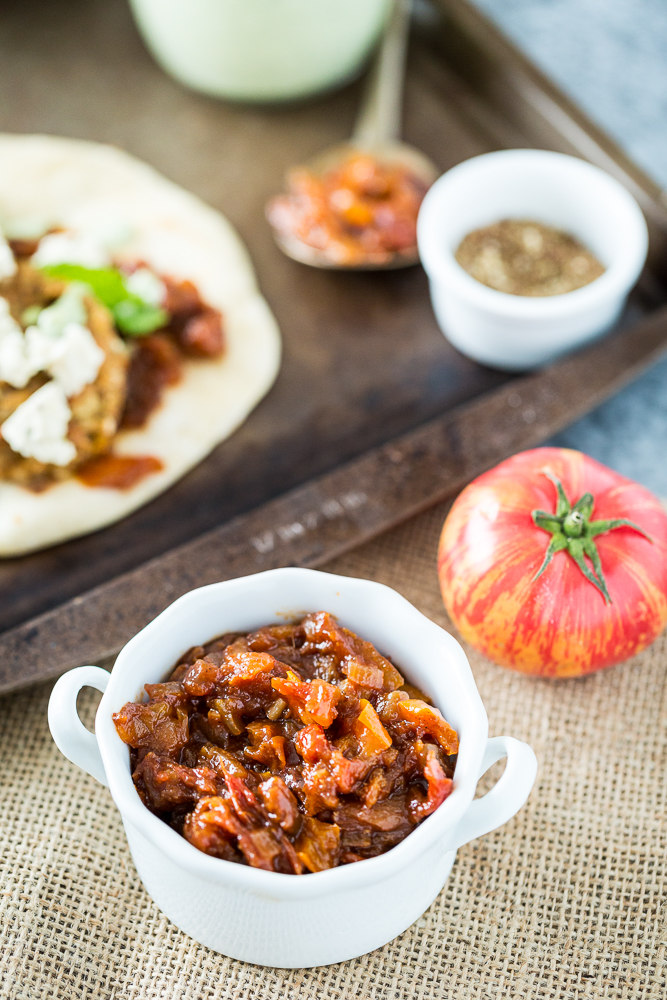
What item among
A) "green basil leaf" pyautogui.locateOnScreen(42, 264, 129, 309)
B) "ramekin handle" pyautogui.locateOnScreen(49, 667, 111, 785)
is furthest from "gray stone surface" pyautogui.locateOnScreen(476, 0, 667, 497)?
"ramekin handle" pyautogui.locateOnScreen(49, 667, 111, 785)

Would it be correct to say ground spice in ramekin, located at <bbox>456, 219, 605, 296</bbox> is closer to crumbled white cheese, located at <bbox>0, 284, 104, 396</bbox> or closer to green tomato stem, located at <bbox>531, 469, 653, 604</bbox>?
green tomato stem, located at <bbox>531, 469, 653, 604</bbox>

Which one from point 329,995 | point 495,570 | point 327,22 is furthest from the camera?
point 327,22

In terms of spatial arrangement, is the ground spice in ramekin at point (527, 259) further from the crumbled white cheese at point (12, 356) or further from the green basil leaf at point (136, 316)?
the crumbled white cheese at point (12, 356)

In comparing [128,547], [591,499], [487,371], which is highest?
[591,499]

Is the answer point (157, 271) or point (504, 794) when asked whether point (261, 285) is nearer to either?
point (157, 271)

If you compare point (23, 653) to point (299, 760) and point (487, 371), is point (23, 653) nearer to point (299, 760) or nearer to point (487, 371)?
point (299, 760)

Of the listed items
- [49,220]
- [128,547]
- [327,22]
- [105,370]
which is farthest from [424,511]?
[327,22]

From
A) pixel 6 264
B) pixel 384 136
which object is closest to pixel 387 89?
A: pixel 384 136
